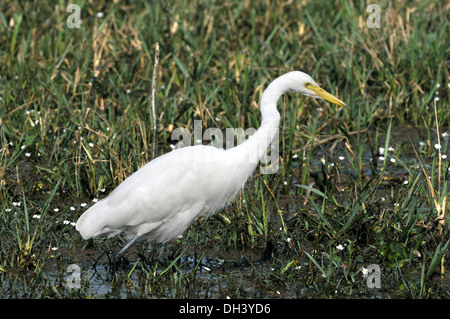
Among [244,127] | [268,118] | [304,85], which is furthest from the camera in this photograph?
[244,127]

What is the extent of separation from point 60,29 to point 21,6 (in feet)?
4.05

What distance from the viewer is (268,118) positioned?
15.2 ft

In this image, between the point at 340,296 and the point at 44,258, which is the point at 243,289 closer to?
the point at 340,296

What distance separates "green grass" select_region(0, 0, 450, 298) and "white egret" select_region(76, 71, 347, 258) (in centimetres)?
21

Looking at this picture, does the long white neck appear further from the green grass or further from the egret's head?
the green grass

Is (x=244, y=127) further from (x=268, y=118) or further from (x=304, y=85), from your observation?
(x=268, y=118)

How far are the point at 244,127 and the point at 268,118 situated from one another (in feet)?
6.84

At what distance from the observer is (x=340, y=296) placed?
4.34 m

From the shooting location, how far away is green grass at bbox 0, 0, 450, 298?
182 inches

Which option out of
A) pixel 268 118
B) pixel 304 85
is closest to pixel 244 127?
pixel 304 85

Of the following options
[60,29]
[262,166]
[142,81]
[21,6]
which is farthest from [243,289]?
[21,6]

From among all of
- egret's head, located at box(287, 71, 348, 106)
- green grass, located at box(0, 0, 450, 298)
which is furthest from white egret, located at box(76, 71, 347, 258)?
green grass, located at box(0, 0, 450, 298)

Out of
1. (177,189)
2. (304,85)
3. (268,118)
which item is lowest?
(177,189)

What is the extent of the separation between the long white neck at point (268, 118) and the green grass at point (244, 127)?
461mm
